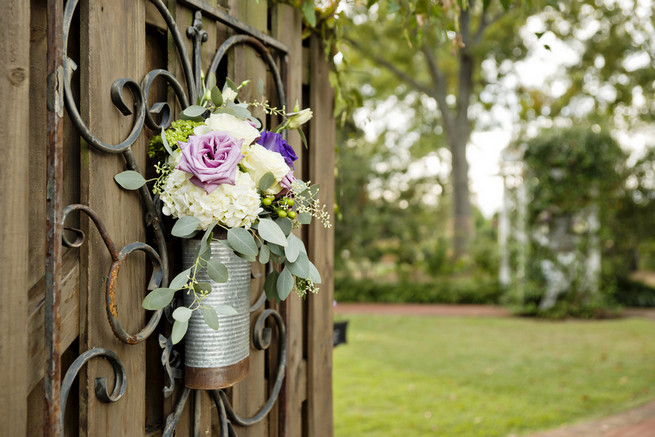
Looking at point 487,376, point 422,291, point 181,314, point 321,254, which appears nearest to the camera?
point 181,314

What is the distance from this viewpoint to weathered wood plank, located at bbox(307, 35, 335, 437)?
6.57ft

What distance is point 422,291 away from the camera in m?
9.75

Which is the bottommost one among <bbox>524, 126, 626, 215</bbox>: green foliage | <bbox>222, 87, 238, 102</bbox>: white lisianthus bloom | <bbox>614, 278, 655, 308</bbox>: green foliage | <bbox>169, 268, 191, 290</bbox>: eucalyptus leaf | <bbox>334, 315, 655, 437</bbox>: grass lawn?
<bbox>334, 315, 655, 437</bbox>: grass lawn

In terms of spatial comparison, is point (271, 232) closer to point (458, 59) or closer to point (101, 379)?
point (101, 379)

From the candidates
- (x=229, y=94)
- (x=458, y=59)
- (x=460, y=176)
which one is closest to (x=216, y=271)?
A: (x=229, y=94)

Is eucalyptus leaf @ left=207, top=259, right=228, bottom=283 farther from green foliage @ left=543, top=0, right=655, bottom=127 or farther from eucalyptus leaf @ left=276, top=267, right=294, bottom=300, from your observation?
green foliage @ left=543, top=0, right=655, bottom=127

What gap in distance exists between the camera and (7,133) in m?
0.94

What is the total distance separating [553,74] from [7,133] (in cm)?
1515

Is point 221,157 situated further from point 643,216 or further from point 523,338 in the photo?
point 643,216

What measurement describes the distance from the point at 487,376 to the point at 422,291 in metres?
5.00

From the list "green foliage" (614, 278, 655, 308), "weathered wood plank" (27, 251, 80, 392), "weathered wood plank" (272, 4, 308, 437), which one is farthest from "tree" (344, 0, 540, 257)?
"weathered wood plank" (27, 251, 80, 392)

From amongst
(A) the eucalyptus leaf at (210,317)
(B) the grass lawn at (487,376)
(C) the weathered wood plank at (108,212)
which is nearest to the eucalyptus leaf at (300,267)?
(A) the eucalyptus leaf at (210,317)

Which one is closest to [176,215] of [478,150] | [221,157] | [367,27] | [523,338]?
[221,157]

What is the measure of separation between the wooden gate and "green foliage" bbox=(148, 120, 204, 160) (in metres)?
0.03
